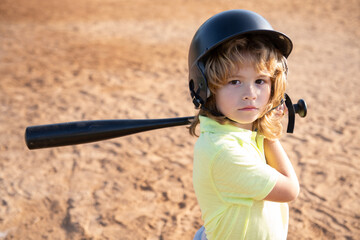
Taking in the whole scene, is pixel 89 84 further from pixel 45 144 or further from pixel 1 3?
pixel 1 3

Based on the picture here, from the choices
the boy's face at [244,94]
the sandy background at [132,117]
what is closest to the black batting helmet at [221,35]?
the boy's face at [244,94]

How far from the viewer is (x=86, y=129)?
2.06 meters

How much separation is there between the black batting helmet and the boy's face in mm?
116

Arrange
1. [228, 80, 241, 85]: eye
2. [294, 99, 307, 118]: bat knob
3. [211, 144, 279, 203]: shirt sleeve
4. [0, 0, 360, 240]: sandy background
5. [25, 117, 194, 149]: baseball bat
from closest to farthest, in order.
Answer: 1. [211, 144, 279, 203]: shirt sleeve
2. [228, 80, 241, 85]: eye
3. [25, 117, 194, 149]: baseball bat
4. [294, 99, 307, 118]: bat knob
5. [0, 0, 360, 240]: sandy background

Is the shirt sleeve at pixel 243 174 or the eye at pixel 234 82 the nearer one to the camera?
the shirt sleeve at pixel 243 174

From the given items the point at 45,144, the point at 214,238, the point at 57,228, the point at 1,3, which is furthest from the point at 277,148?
the point at 1,3

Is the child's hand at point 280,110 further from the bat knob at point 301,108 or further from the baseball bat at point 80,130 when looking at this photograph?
the baseball bat at point 80,130

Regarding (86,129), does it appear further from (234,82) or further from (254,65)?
(254,65)

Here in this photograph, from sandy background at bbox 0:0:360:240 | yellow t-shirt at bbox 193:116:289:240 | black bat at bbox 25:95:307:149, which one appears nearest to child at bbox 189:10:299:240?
yellow t-shirt at bbox 193:116:289:240

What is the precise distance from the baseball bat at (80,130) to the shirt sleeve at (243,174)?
1.91 ft

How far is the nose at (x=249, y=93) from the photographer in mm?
1646

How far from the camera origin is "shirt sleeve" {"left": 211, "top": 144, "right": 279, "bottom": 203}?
157 centimetres

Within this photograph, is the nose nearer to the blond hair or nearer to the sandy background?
the blond hair

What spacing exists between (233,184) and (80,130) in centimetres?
95
